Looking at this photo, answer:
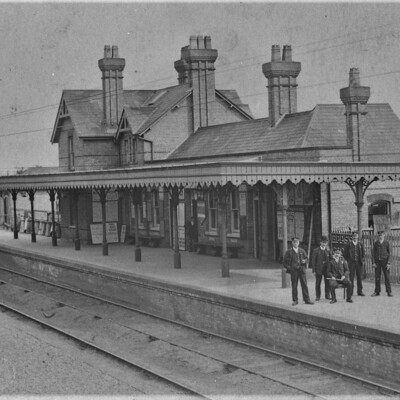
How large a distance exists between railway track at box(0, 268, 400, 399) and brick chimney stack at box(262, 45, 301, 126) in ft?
31.7

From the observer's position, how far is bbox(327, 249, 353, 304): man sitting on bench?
51.9 feet

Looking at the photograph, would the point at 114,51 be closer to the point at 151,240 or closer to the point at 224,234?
the point at 151,240

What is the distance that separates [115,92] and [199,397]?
87.3 ft

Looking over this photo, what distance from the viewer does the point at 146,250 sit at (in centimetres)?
2995

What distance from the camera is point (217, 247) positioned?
26.2 metres

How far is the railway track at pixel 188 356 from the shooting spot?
12.3 m

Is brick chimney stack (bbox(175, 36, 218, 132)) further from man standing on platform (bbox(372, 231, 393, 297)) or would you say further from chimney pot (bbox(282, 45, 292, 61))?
man standing on platform (bbox(372, 231, 393, 297))

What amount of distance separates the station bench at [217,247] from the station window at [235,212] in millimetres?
575

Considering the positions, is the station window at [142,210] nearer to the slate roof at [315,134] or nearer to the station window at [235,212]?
the slate roof at [315,134]

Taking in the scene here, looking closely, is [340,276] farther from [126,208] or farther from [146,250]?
[126,208]

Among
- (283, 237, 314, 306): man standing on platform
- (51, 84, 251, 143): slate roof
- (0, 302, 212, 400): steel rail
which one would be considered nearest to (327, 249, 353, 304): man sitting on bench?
(283, 237, 314, 306): man standing on platform

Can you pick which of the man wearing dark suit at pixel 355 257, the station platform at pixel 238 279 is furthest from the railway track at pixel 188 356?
the man wearing dark suit at pixel 355 257

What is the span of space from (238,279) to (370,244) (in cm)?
362

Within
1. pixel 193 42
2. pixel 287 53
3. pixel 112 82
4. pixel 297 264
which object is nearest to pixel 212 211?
pixel 287 53
